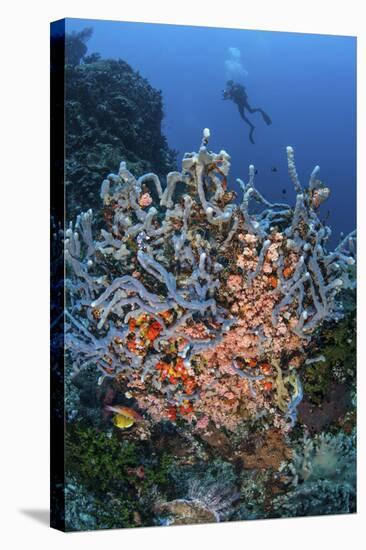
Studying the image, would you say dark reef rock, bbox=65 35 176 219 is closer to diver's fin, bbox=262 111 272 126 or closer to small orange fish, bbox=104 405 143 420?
diver's fin, bbox=262 111 272 126

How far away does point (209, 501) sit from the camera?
34.2 ft

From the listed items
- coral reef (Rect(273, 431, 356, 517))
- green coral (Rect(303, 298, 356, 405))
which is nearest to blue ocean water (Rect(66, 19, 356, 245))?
green coral (Rect(303, 298, 356, 405))

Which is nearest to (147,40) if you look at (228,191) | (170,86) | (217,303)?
(170,86)

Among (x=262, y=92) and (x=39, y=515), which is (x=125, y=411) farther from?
(x=262, y=92)

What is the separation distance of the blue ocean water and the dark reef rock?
0.25ft

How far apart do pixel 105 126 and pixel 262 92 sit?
3.83ft

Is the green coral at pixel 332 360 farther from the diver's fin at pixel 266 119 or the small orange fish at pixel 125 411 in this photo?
the diver's fin at pixel 266 119

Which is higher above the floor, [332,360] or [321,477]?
[332,360]

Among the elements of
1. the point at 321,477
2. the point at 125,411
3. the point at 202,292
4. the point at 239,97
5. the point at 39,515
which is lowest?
the point at 39,515

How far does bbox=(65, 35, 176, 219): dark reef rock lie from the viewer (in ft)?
32.8

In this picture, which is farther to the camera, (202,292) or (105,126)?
(202,292)

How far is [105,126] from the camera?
10102 mm

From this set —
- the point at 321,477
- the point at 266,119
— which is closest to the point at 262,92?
the point at 266,119

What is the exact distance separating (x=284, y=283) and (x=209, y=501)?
59.4 inches
